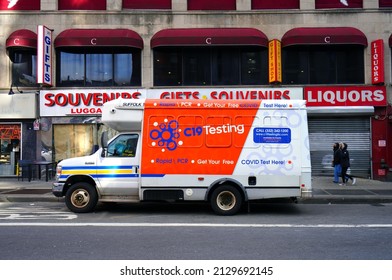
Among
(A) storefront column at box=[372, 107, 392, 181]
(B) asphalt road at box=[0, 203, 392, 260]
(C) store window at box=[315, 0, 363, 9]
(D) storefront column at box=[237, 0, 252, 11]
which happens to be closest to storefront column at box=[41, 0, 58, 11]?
(D) storefront column at box=[237, 0, 252, 11]

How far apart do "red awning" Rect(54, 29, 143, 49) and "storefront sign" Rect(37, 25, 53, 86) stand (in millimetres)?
480

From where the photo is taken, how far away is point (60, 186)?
33.0 feet

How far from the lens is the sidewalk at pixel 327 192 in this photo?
12.1 metres

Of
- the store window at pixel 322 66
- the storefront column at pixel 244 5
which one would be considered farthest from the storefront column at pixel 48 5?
the store window at pixel 322 66

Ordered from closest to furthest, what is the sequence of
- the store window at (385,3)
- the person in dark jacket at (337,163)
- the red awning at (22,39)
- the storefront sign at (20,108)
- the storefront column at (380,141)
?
the person in dark jacket at (337,163) → the red awning at (22,39) → the storefront column at (380,141) → the storefront sign at (20,108) → the store window at (385,3)

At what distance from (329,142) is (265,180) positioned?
965 centimetres

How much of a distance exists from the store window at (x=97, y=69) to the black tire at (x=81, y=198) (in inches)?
365

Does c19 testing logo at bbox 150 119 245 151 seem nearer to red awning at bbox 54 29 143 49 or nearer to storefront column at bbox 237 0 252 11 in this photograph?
red awning at bbox 54 29 143 49

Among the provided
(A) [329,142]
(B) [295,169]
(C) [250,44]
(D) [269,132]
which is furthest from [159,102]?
(A) [329,142]

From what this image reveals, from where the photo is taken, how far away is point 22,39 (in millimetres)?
17391

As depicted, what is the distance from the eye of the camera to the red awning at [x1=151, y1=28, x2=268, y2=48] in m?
17.4

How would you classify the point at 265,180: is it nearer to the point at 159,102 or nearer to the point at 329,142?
the point at 159,102

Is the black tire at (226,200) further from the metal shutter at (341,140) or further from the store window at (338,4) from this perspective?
the store window at (338,4)

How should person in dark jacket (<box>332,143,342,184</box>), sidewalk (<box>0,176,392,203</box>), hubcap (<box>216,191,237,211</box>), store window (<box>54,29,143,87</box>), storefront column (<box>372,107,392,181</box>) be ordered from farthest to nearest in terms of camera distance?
store window (<box>54,29,143,87</box>), storefront column (<box>372,107,392,181</box>), person in dark jacket (<box>332,143,342,184</box>), sidewalk (<box>0,176,392,203</box>), hubcap (<box>216,191,237,211</box>)
